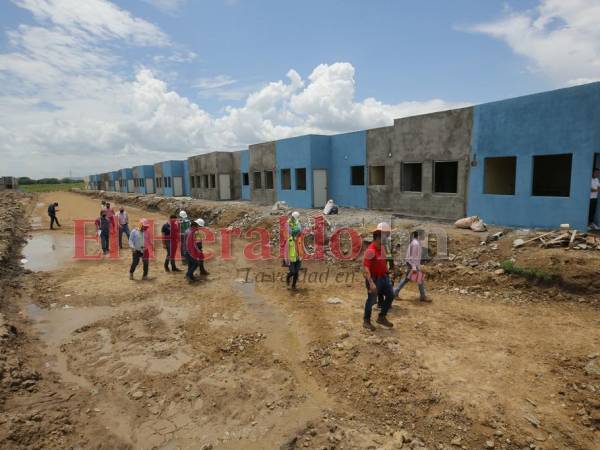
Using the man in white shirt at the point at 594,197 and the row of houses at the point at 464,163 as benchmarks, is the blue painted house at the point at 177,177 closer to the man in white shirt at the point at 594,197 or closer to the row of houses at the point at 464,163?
the row of houses at the point at 464,163

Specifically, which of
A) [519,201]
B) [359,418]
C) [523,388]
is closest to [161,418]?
[359,418]

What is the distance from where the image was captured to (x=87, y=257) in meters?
13.3

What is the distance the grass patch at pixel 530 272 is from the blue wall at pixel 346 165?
938 cm

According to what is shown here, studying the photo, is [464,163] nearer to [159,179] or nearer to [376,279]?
[376,279]

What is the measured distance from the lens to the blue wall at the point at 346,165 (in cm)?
1720

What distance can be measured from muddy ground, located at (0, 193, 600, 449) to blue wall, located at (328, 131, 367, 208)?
8744 mm

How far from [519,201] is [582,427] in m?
8.32

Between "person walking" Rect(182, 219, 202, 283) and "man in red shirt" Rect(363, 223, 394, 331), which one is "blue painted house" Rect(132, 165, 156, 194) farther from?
"man in red shirt" Rect(363, 223, 394, 331)

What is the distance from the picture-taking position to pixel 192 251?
9.64 m

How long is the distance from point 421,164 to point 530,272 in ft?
24.5

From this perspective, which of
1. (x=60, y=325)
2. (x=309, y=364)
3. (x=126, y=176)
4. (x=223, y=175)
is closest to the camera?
(x=309, y=364)

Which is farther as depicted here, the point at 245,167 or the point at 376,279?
the point at 245,167

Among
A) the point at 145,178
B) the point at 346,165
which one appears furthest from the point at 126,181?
the point at 346,165

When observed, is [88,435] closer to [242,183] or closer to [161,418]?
Result: [161,418]
